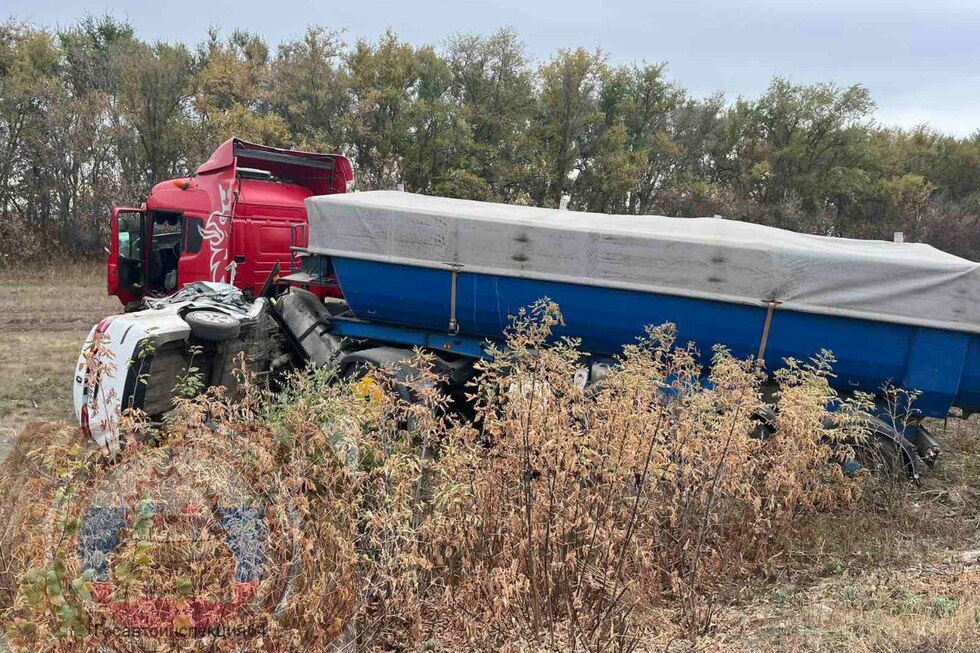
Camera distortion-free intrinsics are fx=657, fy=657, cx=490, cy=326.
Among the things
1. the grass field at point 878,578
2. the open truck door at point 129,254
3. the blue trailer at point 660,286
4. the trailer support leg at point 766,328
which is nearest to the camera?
the grass field at point 878,578

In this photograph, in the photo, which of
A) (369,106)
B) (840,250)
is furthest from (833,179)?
(840,250)

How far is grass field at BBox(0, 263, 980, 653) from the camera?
2.85 meters

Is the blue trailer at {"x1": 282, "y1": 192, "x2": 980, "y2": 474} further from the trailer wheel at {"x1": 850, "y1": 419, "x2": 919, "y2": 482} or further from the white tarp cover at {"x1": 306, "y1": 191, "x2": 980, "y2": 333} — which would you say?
the trailer wheel at {"x1": 850, "y1": 419, "x2": 919, "y2": 482}

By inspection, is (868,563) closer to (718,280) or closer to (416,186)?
(718,280)

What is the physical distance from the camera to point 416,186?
781 inches

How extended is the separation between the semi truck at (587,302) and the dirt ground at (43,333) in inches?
66.5

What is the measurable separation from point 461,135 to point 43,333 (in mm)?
12644

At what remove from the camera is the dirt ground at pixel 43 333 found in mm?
6637

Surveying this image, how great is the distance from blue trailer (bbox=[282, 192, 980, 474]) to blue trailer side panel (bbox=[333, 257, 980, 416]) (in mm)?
10

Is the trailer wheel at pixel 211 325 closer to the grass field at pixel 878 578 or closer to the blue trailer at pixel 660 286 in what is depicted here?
the blue trailer at pixel 660 286

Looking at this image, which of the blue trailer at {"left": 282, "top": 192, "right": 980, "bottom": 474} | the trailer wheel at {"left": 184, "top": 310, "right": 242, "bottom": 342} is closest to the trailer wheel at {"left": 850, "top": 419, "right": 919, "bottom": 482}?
the blue trailer at {"left": 282, "top": 192, "right": 980, "bottom": 474}

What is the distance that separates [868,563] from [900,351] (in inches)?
73.7

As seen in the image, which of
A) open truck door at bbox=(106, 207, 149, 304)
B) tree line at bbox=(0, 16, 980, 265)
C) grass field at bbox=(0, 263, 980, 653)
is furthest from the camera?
tree line at bbox=(0, 16, 980, 265)

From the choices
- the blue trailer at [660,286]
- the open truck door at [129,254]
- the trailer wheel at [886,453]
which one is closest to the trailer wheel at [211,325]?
the blue trailer at [660,286]
